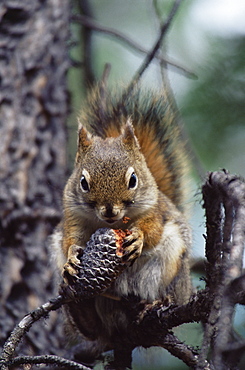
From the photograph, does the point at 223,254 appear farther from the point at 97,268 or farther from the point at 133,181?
the point at 133,181

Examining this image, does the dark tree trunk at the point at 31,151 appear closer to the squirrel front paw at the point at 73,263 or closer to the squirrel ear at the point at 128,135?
the squirrel ear at the point at 128,135

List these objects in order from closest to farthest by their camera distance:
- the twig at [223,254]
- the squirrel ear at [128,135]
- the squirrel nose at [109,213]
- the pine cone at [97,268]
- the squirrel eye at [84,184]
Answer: the twig at [223,254] → the pine cone at [97,268] → the squirrel nose at [109,213] → the squirrel eye at [84,184] → the squirrel ear at [128,135]

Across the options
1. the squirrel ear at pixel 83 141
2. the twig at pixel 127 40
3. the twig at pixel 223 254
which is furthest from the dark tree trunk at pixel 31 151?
the twig at pixel 223 254

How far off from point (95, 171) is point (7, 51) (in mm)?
927

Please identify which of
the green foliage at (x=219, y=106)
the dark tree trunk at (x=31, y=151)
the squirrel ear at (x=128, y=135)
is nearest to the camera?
the squirrel ear at (x=128, y=135)

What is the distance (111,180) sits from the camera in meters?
1.31

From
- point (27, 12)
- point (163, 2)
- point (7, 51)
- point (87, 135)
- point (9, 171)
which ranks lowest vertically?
point (87, 135)

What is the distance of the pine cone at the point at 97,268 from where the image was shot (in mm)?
1060

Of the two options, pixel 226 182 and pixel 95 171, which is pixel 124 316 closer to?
pixel 95 171

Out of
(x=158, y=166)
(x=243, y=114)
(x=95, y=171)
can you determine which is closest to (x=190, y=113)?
(x=243, y=114)

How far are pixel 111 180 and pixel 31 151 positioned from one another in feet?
2.49

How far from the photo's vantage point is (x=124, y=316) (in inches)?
55.6

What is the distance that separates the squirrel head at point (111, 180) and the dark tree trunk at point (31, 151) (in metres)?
0.41

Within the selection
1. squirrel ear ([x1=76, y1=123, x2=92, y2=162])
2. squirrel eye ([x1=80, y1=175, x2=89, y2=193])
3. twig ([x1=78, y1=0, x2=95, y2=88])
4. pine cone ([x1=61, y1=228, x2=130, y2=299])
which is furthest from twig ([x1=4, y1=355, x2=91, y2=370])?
twig ([x1=78, y1=0, x2=95, y2=88])
